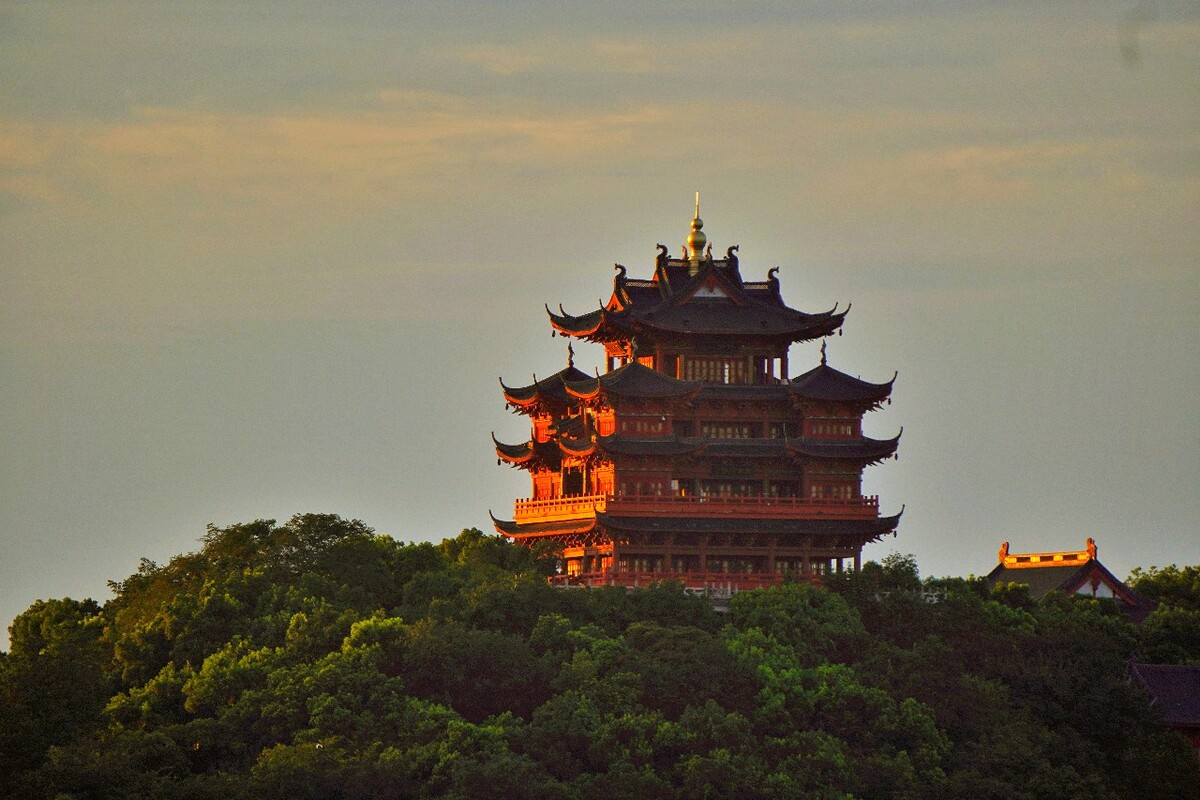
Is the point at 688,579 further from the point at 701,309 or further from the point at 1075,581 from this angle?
the point at 1075,581

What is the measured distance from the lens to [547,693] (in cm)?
7962

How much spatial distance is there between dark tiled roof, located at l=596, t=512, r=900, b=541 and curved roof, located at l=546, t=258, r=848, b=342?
6080 millimetres

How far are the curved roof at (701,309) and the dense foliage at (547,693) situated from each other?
883 cm

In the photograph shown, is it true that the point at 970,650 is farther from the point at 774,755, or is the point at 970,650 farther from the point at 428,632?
the point at 428,632

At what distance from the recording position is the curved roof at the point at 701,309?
90.4 meters

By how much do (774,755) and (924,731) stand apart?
14.7ft

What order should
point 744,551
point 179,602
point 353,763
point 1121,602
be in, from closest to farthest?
point 353,763 < point 179,602 < point 744,551 < point 1121,602

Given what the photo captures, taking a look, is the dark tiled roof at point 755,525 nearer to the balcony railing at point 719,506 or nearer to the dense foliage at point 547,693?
the balcony railing at point 719,506

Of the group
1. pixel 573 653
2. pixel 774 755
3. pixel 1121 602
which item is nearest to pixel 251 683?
pixel 573 653

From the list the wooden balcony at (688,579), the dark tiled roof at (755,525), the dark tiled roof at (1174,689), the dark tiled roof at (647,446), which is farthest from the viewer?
the dark tiled roof at (647,446)

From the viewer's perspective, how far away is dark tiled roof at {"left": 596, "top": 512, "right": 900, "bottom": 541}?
87.4m

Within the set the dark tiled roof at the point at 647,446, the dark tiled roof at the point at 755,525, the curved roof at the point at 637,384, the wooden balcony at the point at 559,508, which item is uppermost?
the curved roof at the point at 637,384

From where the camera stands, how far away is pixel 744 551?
8838 cm

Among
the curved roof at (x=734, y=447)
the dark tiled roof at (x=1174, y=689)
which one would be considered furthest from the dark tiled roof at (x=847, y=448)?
the dark tiled roof at (x=1174, y=689)
